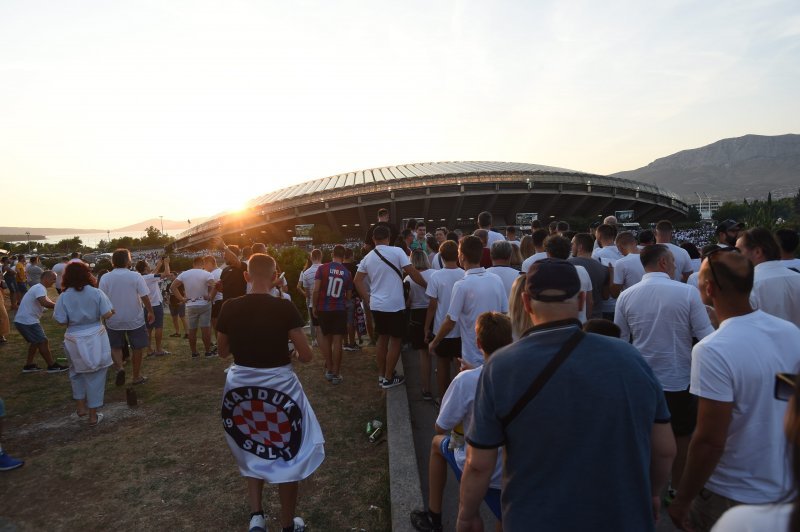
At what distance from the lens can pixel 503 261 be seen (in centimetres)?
493

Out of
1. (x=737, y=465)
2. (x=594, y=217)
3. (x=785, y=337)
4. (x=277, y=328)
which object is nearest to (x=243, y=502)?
(x=277, y=328)

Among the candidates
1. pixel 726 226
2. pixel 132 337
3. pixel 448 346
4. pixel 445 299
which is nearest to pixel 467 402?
pixel 448 346

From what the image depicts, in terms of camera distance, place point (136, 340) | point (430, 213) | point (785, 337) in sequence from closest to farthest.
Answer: point (785, 337)
point (136, 340)
point (430, 213)

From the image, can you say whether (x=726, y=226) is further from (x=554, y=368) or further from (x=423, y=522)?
(x=554, y=368)

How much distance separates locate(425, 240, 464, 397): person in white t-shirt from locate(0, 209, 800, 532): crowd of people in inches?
0.9

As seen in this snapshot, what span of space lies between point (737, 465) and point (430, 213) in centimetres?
4913

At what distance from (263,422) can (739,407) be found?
2.85 meters

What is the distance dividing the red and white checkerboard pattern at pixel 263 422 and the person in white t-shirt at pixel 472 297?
175 cm

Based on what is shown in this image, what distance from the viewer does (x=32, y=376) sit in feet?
25.0

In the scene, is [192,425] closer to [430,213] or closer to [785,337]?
[785,337]

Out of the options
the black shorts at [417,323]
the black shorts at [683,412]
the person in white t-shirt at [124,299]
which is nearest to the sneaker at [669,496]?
the black shorts at [683,412]

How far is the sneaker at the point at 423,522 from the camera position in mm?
3141

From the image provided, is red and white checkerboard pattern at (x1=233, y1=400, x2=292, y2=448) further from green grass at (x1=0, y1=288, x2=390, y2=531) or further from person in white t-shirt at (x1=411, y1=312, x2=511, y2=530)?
person in white t-shirt at (x1=411, y1=312, x2=511, y2=530)

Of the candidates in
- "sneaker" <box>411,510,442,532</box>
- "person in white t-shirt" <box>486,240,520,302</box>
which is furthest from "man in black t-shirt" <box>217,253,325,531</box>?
"person in white t-shirt" <box>486,240,520,302</box>
